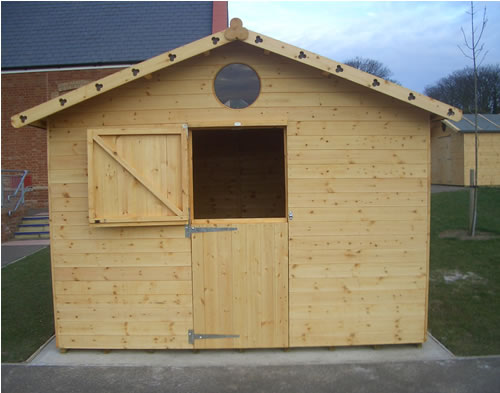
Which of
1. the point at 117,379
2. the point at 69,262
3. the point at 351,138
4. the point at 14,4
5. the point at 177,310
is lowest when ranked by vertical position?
the point at 117,379

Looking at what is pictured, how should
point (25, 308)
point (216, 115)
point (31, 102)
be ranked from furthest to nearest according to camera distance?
1. point (31, 102)
2. point (25, 308)
3. point (216, 115)

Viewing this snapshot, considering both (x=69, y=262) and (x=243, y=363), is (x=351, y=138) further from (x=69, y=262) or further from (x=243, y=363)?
(x=69, y=262)

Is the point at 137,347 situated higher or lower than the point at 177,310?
lower

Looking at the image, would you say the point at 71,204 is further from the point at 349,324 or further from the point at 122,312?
the point at 349,324

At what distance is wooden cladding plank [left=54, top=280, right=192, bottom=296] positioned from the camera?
179 inches

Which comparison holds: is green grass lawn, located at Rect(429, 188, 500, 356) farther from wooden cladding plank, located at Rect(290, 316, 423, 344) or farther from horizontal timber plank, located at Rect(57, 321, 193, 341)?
horizontal timber plank, located at Rect(57, 321, 193, 341)

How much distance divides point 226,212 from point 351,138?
3446 mm

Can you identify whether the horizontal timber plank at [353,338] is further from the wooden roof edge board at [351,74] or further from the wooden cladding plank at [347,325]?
the wooden roof edge board at [351,74]

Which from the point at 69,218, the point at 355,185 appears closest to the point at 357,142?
the point at 355,185

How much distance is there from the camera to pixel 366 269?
457cm

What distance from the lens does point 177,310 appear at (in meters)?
4.56

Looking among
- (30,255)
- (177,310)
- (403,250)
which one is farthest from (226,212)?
(30,255)

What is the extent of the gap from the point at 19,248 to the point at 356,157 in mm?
9410

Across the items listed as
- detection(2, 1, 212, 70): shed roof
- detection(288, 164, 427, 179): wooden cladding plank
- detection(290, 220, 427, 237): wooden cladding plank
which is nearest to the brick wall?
detection(2, 1, 212, 70): shed roof
